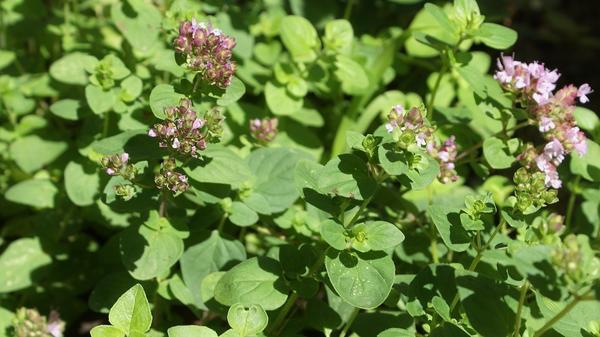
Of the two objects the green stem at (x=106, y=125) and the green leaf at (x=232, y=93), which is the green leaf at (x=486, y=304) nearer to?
the green leaf at (x=232, y=93)

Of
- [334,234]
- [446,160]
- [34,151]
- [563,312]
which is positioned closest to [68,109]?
[34,151]

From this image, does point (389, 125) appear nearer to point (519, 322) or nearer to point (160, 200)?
point (519, 322)

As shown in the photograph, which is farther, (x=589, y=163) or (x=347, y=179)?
(x=589, y=163)

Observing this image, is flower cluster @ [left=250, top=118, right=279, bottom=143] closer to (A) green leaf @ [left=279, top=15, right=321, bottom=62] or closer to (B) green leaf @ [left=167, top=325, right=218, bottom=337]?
(A) green leaf @ [left=279, top=15, right=321, bottom=62]

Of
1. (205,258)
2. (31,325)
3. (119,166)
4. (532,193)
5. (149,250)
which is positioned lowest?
(31,325)

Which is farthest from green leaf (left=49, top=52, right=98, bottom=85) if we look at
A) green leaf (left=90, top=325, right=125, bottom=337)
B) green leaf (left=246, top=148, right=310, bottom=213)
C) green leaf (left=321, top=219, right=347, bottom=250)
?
green leaf (left=321, top=219, right=347, bottom=250)

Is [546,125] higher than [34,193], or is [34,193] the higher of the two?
[546,125]

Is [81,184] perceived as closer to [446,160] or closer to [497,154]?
[446,160]

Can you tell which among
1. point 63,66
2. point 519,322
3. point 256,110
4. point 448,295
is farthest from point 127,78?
point 519,322
